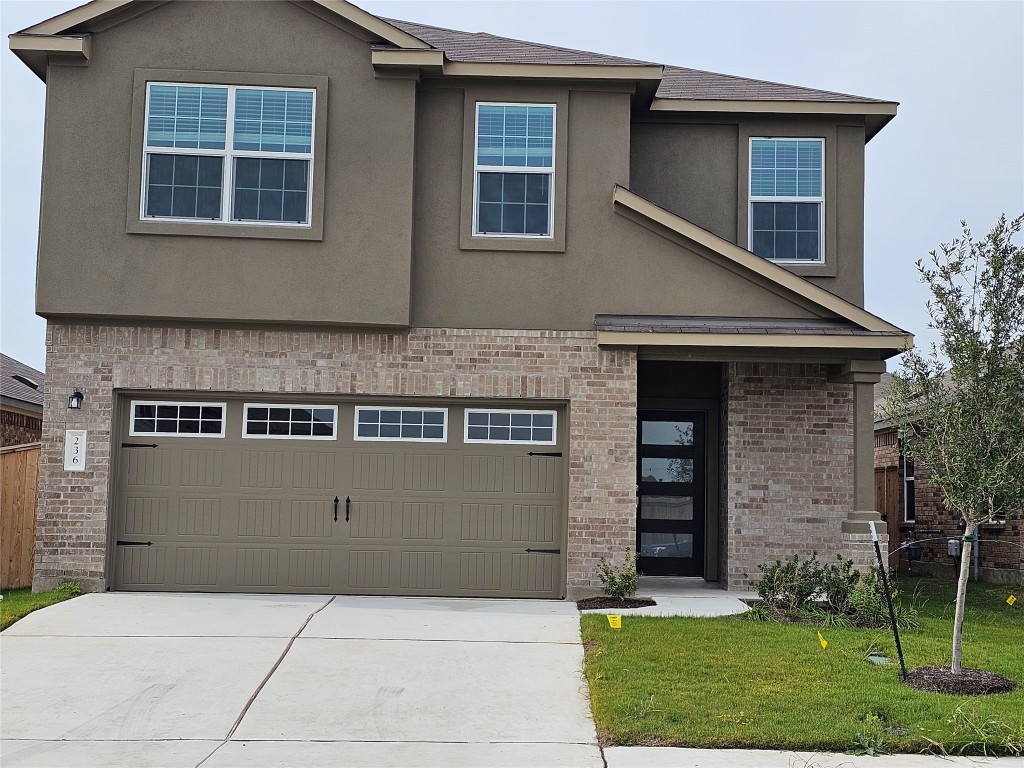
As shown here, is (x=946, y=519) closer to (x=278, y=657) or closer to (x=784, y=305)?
(x=784, y=305)

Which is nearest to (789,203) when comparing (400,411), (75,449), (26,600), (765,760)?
(400,411)

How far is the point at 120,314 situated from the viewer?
1198cm

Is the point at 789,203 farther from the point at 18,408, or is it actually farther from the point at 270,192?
the point at 18,408

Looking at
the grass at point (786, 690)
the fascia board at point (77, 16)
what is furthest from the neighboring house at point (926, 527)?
the fascia board at point (77, 16)

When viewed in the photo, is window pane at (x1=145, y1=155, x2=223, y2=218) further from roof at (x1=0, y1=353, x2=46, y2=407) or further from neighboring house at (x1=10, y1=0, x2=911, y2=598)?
roof at (x1=0, y1=353, x2=46, y2=407)

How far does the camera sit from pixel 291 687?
26.7ft

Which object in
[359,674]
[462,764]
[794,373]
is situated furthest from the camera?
[794,373]

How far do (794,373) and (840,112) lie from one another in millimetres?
3379

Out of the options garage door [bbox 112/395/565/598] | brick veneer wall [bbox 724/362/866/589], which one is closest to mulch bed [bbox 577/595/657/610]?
garage door [bbox 112/395/565/598]

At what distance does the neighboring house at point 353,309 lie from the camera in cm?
1208

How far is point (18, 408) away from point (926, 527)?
1539 cm

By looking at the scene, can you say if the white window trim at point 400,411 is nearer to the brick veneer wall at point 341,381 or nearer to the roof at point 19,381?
the brick veneer wall at point 341,381

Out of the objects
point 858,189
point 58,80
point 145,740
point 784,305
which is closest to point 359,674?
point 145,740

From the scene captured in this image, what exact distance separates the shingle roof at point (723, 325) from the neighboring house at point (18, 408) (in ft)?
35.2
